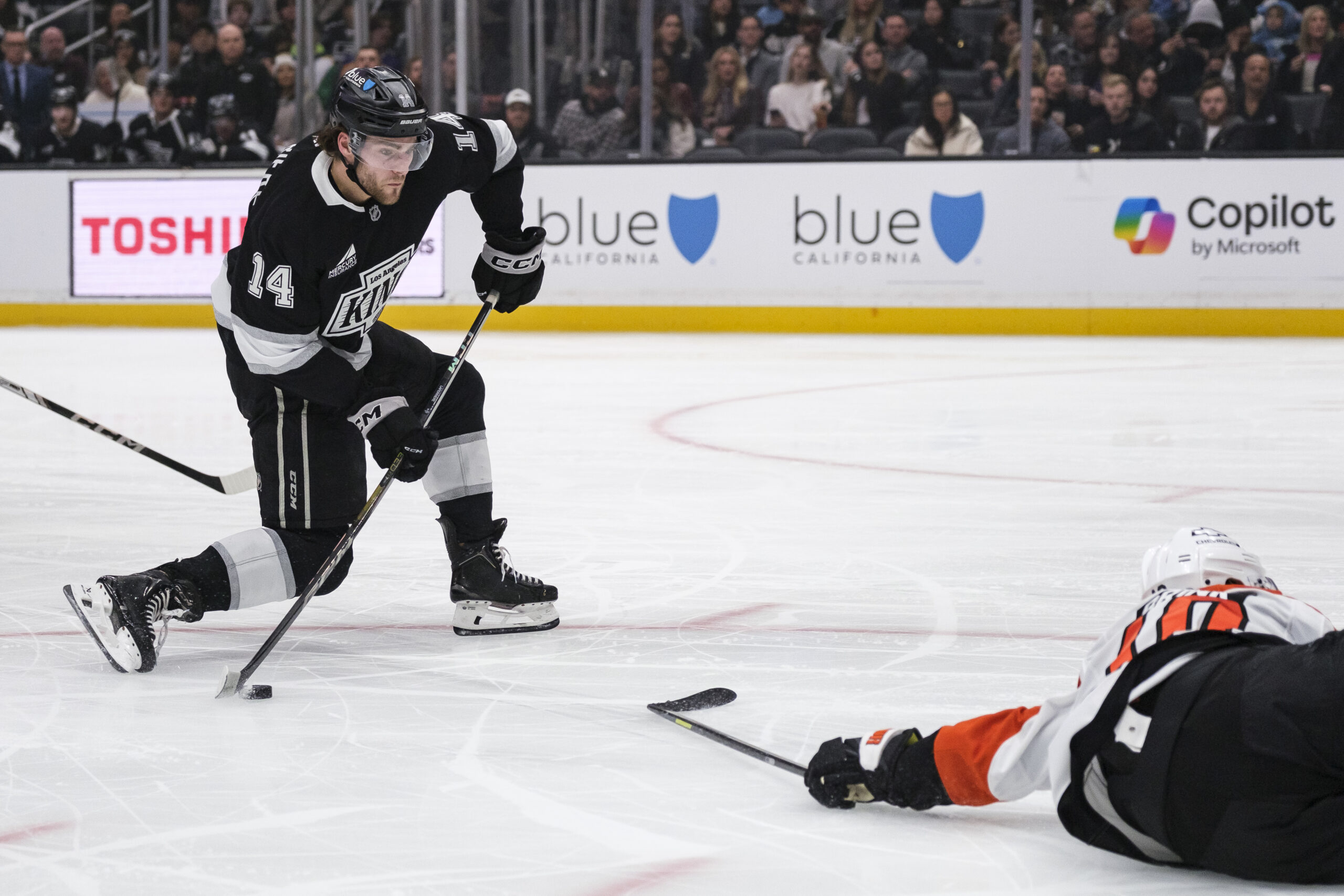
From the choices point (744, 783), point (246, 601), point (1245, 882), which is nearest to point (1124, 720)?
point (1245, 882)

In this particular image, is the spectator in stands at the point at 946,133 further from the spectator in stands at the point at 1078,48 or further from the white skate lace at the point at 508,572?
the white skate lace at the point at 508,572

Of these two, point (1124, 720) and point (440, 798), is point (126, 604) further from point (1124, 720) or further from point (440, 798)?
point (1124, 720)

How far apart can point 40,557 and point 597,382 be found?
3788 mm

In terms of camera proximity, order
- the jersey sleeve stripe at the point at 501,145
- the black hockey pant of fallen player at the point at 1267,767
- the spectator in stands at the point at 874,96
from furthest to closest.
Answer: the spectator in stands at the point at 874,96, the jersey sleeve stripe at the point at 501,145, the black hockey pant of fallen player at the point at 1267,767

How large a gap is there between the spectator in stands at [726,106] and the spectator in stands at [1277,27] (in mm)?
2923

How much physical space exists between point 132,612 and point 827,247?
25.3 feet

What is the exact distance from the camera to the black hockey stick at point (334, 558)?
7.68 ft

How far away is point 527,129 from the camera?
33.4 ft

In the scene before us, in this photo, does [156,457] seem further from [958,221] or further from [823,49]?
[823,49]

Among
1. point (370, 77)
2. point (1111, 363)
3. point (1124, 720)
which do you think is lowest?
point (1111, 363)

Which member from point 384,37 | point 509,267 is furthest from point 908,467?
point 384,37

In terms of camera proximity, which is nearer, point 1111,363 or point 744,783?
point 744,783

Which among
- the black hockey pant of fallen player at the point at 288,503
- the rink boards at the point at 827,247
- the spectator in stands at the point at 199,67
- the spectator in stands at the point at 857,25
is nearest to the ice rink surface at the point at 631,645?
Result: the black hockey pant of fallen player at the point at 288,503

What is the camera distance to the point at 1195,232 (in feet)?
30.5
